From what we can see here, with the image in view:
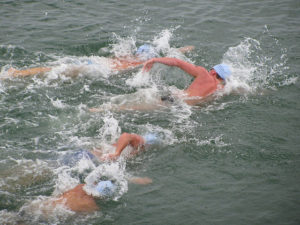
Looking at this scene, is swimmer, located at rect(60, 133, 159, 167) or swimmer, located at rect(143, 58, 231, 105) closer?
swimmer, located at rect(60, 133, 159, 167)

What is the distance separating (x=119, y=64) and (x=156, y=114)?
7.19 ft

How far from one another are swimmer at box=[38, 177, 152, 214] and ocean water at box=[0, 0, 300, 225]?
4.2 inches

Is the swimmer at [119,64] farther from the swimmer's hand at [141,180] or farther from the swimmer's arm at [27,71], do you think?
the swimmer's hand at [141,180]

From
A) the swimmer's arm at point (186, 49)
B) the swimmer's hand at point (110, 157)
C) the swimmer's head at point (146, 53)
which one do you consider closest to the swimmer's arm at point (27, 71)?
the swimmer's head at point (146, 53)

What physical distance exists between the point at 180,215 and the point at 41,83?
4.74m

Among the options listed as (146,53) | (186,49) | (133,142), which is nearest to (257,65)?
(186,49)

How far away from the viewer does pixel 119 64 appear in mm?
9523

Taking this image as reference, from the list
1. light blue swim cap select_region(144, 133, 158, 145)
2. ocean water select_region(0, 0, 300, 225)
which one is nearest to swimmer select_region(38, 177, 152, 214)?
ocean water select_region(0, 0, 300, 225)

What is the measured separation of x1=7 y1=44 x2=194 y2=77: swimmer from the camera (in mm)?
8711

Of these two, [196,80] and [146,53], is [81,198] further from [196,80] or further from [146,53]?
[146,53]

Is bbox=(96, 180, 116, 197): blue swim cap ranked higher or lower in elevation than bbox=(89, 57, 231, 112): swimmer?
lower

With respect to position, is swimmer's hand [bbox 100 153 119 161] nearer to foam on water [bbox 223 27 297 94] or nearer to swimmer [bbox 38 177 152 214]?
swimmer [bbox 38 177 152 214]

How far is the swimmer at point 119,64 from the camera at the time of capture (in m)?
8.71

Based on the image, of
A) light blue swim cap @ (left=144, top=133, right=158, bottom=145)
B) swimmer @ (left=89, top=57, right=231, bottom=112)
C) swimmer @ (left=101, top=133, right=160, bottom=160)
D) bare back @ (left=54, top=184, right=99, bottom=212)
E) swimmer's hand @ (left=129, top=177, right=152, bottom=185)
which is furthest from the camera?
swimmer @ (left=89, top=57, right=231, bottom=112)
